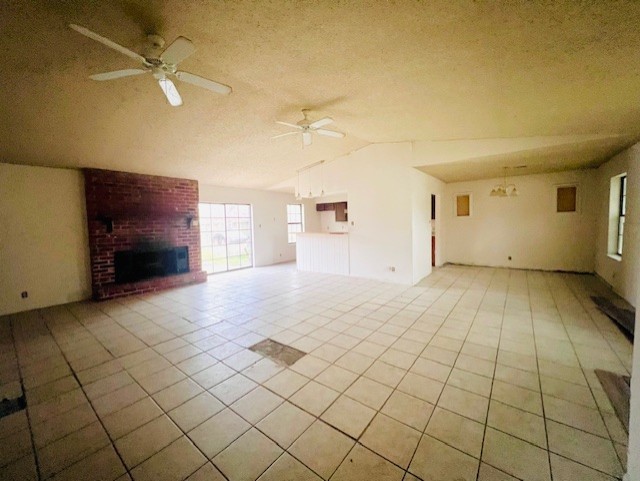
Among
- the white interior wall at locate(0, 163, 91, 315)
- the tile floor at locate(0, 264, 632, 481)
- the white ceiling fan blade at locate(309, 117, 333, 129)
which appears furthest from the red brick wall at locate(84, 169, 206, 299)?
the white ceiling fan blade at locate(309, 117, 333, 129)

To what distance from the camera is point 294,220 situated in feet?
30.6

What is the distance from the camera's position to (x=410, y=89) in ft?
8.71

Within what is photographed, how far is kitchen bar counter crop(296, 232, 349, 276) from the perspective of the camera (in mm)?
6304

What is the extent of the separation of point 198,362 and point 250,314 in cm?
133

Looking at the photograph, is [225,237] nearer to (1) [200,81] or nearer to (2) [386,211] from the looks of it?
(2) [386,211]

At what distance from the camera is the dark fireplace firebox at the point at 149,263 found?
507 cm

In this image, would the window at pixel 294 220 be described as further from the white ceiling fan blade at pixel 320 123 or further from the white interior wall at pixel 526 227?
the white ceiling fan blade at pixel 320 123

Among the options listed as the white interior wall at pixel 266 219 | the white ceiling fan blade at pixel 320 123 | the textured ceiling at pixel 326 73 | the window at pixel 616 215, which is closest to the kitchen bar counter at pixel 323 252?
the white interior wall at pixel 266 219

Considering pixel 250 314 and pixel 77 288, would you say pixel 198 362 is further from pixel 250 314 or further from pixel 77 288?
pixel 77 288

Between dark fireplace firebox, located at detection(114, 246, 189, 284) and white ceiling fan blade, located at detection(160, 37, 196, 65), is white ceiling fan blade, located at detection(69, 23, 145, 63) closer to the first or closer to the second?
white ceiling fan blade, located at detection(160, 37, 196, 65)

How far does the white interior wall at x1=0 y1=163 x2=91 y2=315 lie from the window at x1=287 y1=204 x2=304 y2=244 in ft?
17.9

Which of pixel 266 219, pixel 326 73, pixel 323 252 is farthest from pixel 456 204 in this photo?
pixel 326 73

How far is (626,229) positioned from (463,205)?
324 centimetres

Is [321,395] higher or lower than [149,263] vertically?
lower
